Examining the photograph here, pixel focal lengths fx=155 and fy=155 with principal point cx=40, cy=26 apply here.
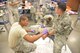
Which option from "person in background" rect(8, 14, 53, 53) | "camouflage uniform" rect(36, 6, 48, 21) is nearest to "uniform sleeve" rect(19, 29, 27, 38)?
"person in background" rect(8, 14, 53, 53)

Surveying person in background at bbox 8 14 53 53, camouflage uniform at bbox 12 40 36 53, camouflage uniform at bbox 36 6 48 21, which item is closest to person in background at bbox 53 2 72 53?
person in background at bbox 8 14 53 53

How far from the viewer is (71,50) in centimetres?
520

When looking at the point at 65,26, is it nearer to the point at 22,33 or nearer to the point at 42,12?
the point at 22,33

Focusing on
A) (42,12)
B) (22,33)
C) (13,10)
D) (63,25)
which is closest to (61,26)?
(63,25)

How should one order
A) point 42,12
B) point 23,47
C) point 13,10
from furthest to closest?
point 42,12, point 13,10, point 23,47

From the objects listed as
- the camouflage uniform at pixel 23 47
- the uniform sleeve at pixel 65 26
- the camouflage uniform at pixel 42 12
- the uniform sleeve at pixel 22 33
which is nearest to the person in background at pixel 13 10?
the camouflage uniform at pixel 42 12

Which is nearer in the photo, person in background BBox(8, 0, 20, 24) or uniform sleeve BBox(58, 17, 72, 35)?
uniform sleeve BBox(58, 17, 72, 35)

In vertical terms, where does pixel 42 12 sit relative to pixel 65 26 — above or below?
below

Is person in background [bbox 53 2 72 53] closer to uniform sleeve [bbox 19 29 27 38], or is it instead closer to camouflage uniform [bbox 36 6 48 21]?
uniform sleeve [bbox 19 29 27 38]

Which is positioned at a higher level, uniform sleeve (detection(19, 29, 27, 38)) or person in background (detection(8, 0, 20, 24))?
uniform sleeve (detection(19, 29, 27, 38))

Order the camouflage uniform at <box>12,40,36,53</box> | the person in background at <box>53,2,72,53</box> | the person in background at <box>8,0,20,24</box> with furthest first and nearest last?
the person in background at <box>8,0,20,24</box>
the person in background at <box>53,2,72,53</box>
the camouflage uniform at <box>12,40,36,53</box>

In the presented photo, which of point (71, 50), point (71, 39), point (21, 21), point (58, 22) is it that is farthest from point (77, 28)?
point (21, 21)

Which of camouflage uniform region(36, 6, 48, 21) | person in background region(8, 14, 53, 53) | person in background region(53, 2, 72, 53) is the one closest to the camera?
person in background region(8, 14, 53, 53)

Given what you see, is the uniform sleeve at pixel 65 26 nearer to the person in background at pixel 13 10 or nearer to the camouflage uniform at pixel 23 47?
the camouflage uniform at pixel 23 47
